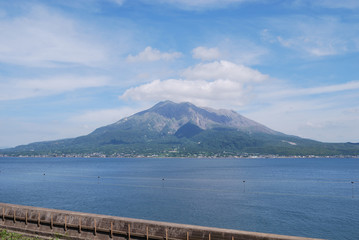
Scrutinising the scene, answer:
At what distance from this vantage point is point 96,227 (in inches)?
1248

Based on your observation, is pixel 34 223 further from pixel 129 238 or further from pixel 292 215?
pixel 292 215

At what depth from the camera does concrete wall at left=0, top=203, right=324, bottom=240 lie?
27.7 meters

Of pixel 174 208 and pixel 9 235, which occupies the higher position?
pixel 9 235

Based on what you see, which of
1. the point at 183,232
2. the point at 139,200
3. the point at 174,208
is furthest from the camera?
the point at 139,200

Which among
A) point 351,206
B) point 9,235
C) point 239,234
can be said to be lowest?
point 351,206

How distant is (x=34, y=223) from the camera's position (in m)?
34.9

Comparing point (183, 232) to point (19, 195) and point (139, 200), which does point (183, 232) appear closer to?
point (139, 200)

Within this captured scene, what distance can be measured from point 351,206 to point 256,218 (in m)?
29.1

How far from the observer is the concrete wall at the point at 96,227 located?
27.7 m

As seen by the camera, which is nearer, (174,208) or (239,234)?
(239,234)

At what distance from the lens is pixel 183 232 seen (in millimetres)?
28453

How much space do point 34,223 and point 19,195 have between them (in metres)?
58.6

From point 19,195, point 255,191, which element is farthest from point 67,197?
point 255,191

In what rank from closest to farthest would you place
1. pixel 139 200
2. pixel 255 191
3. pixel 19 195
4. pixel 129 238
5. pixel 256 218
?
1. pixel 129 238
2. pixel 256 218
3. pixel 139 200
4. pixel 19 195
5. pixel 255 191
